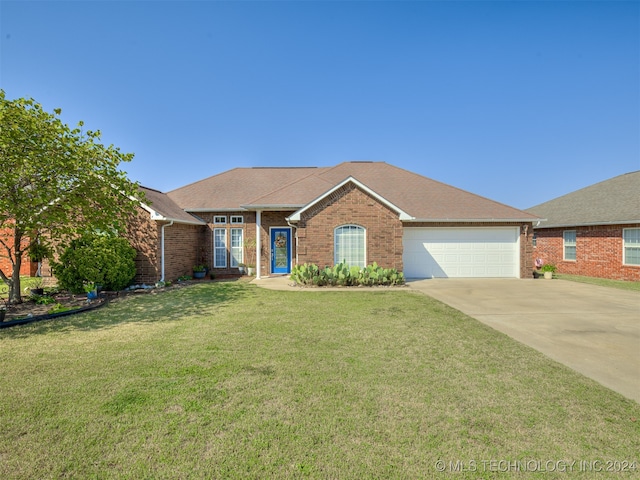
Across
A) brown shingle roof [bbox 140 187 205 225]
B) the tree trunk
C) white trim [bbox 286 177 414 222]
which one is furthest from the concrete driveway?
the tree trunk

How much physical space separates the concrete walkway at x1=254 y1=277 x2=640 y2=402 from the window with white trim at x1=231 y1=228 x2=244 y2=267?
9.24ft

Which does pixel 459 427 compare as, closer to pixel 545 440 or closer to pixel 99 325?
pixel 545 440

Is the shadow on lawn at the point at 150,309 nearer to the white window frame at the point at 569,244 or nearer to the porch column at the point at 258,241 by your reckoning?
the porch column at the point at 258,241

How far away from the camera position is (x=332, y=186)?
17016mm

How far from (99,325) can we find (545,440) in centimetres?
834

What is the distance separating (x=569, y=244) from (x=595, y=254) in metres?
1.76

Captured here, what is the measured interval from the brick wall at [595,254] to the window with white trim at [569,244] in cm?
18

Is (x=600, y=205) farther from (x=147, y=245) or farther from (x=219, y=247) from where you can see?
(x=147, y=245)

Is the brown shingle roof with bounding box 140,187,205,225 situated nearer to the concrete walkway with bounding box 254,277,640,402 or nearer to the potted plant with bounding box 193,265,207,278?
the potted plant with bounding box 193,265,207,278

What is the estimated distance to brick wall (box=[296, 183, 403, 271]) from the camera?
1326 cm

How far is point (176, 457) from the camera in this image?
9.11ft

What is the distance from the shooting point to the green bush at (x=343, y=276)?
12.5m

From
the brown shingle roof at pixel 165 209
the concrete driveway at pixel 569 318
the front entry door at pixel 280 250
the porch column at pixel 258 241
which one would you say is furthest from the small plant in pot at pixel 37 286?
the concrete driveway at pixel 569 318

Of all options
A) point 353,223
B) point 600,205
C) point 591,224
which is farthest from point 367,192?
point 600,205
